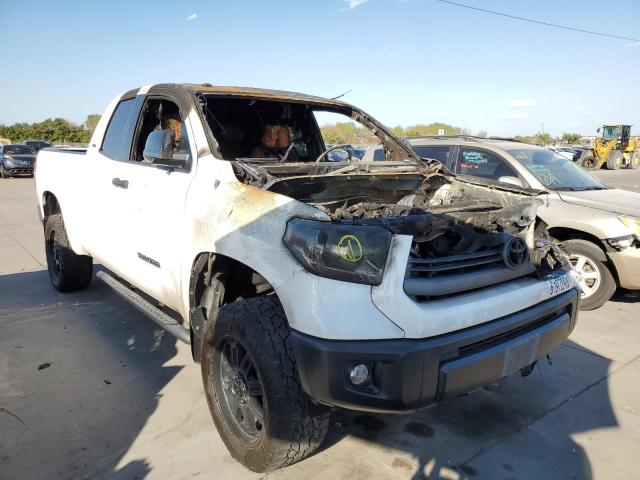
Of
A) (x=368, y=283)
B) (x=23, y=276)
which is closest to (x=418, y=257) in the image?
(x=368, y=283)

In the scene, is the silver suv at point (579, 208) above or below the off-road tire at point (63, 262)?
above

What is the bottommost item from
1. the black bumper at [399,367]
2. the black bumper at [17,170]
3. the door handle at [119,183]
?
the black bumper at [17,170]

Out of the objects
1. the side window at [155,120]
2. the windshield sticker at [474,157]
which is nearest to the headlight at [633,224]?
the windshield sticker at [474,157]

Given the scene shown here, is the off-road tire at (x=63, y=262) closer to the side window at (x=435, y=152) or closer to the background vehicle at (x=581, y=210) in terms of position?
the side window at (x=435, y=152)

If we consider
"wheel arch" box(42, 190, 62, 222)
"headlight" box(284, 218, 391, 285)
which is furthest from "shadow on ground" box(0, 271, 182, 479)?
"headlight" box(284, 218, 391, 285)

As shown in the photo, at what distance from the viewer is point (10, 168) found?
22234mm

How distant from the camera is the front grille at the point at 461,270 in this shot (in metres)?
2.12

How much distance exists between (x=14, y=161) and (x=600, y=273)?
24.2 meters

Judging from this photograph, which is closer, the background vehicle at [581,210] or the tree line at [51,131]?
the background vehicle at [581,210]

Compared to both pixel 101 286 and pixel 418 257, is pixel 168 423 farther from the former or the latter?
pixel 101 286

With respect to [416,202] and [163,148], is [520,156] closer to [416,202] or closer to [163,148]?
[416,202]

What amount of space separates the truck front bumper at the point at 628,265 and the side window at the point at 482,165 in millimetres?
1429

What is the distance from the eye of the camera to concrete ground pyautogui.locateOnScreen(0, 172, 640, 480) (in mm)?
2453

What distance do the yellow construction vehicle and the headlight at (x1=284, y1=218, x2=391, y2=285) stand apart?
103 ft
